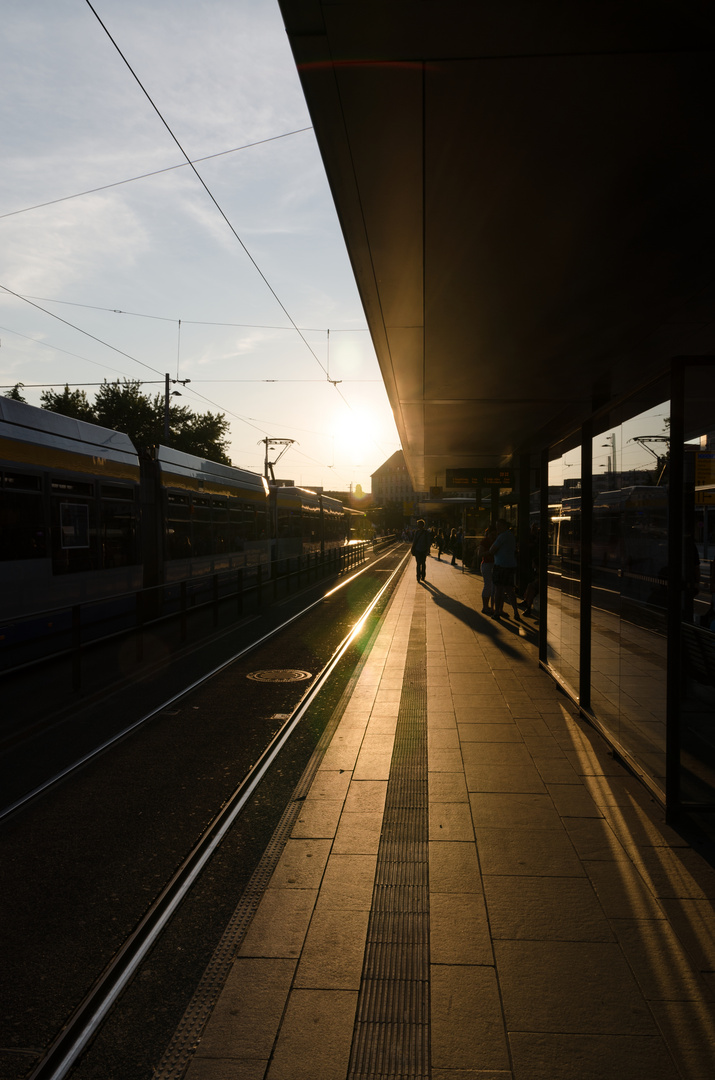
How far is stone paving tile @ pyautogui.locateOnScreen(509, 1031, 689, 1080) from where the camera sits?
232 cm

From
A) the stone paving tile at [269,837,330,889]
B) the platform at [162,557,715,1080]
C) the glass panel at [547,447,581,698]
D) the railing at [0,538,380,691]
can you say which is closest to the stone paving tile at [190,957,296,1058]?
the platform at [162,557,715,1080]

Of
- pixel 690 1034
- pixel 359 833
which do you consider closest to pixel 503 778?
pixel 359 833

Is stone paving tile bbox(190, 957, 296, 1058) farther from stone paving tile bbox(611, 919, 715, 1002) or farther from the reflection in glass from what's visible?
the reflection in glass

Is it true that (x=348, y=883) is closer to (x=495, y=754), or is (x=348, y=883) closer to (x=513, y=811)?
(x=513, y=811)

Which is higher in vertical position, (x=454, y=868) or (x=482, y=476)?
(x=482, y=476)

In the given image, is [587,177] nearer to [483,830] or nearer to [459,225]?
[459,225]

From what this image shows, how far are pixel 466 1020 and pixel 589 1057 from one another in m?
0.40

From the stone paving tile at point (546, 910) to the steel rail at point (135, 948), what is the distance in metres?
1.46

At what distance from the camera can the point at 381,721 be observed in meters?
6.79

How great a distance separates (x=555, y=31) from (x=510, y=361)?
19.4ft

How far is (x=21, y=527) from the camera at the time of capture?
8.58 meters

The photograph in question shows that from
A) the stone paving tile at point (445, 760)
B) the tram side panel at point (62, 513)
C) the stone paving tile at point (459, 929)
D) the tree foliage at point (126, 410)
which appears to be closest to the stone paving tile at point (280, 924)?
the stone paving tile at point (459, 929)

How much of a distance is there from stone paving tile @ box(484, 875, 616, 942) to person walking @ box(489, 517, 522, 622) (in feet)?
31.2

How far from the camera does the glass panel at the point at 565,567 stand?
22.3 ft
